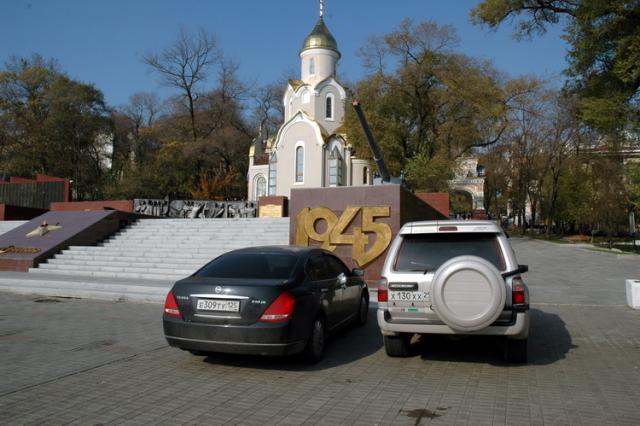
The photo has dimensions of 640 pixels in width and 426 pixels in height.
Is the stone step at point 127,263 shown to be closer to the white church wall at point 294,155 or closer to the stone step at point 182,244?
the stone step at point 182,244

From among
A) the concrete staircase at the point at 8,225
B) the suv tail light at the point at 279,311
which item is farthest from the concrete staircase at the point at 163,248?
the suv tail light at the point at 279,311

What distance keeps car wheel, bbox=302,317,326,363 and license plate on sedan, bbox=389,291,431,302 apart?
39.6 inches

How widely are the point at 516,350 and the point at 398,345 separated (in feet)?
4.73

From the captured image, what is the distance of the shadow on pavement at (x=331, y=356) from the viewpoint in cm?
623

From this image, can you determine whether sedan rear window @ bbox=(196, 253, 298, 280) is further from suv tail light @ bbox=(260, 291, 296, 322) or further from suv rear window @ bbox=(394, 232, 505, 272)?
suv rear window @ bbox=(394, 232, 505, 272)

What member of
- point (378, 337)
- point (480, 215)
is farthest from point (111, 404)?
point (480, 215)

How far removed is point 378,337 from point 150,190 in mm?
48383

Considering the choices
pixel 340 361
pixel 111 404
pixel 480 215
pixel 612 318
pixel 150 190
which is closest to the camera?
pixel 111 404

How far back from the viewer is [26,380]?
17.9 ft

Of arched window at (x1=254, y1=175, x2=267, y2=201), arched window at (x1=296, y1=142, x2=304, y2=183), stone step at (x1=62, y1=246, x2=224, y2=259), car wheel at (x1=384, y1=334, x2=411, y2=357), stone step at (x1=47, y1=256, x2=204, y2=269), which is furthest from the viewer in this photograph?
arched window at (x1=254, y1=175, x2=267, y2=201)

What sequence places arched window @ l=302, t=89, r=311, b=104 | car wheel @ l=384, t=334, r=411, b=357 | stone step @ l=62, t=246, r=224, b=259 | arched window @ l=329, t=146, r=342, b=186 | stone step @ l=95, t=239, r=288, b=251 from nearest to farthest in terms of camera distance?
car wheel @ l=384, t=334, r=411, b=357
stone step @ l=62, t=246, r=224, b=259
stone step @ l=95, t=239, r=288, b=251
arched window @ l=329, t=146, r=342, b=186
arched window @ l=302, t=89, r=311, b=104

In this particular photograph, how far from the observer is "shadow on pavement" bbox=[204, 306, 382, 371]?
245 inches

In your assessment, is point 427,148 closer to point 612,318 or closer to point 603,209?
point 603,209

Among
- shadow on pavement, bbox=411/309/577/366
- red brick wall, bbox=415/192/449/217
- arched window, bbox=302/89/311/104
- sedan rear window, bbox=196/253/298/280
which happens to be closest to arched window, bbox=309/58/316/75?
arched window, bbox=302/89/311/104
